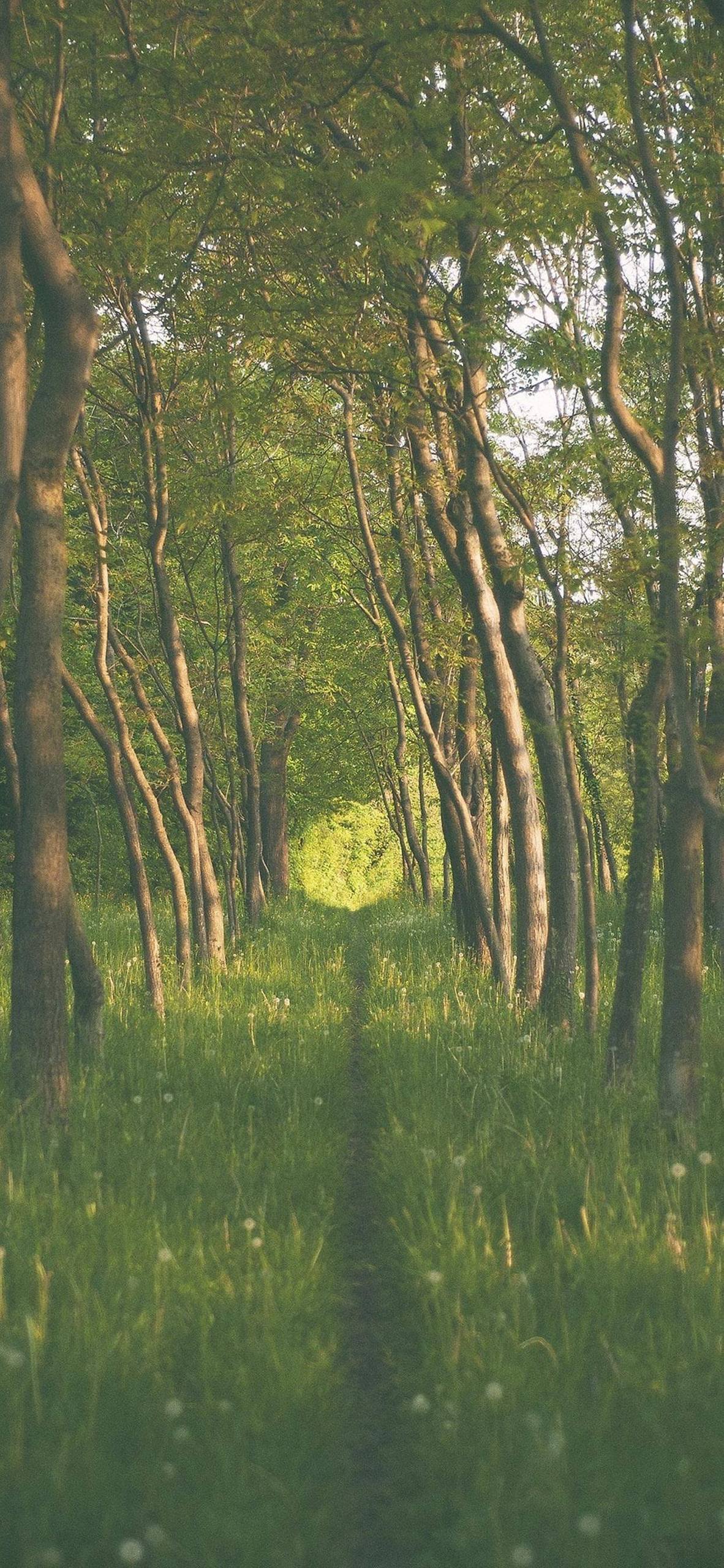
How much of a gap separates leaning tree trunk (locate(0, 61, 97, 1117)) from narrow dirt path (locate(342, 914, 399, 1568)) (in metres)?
1.70

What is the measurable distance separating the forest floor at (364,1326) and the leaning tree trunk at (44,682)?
1.62ft

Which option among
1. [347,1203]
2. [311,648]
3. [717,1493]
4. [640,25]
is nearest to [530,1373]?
[717,1493]

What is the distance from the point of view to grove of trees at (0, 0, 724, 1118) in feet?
20.8

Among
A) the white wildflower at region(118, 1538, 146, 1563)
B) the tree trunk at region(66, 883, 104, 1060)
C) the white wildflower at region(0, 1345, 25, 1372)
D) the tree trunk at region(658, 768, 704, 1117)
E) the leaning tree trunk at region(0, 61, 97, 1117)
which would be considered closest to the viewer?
the white wildflower at region(118, 1538, 146, 1563)

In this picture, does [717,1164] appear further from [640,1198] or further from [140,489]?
[140,489]

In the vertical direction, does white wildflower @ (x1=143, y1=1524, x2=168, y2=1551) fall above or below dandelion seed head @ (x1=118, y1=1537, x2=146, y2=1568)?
below

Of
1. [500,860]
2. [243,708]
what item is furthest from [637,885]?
[243,708]

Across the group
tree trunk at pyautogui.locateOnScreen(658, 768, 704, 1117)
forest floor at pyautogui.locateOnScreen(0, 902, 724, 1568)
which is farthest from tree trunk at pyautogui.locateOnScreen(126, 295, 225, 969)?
tree trunk at pyautogui.locateOnScreen(658, 768, 704, 1117)

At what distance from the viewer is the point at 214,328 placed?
11.9m

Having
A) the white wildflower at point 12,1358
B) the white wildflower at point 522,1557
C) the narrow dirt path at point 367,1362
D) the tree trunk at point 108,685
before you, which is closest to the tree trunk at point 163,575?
the tree trunk at point 108,685

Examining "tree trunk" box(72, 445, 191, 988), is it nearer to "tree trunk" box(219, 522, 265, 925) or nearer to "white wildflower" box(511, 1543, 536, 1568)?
"tree trunk" box(219, 522, 265, 925)

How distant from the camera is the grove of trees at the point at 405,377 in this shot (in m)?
6.33

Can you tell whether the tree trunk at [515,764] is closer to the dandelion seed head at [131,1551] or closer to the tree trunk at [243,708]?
the tree trunk at [243,708]

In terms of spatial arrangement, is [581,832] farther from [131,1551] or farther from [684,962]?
[131,1551]
